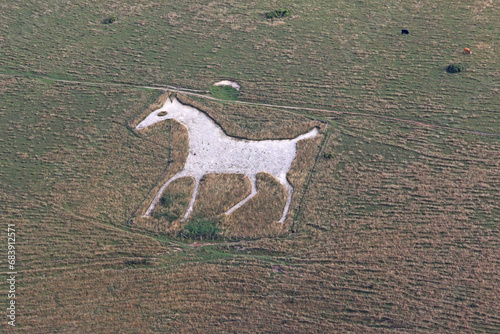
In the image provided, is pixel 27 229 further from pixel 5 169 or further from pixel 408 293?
pixel 408 293

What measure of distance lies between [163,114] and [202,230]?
643 inches

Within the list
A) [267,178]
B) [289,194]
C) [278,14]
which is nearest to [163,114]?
[267,178]

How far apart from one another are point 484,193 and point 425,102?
529 inches

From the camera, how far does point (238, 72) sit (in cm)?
5428

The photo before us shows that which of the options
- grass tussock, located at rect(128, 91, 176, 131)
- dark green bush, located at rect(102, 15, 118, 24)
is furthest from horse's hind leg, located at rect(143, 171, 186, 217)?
dark green bush, located at rect(102, 15, 118, 24)

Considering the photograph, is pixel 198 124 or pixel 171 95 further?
pixel 171 95

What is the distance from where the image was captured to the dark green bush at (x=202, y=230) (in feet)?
127

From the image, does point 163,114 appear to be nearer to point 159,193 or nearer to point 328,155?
point 159,193

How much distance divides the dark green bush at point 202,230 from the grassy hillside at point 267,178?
2.54 feet

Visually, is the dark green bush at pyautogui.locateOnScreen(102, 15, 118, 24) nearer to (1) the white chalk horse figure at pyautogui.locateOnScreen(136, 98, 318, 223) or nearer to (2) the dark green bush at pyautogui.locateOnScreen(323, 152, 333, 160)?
(1) the white chalk horse figure at pyautogui.locateOnScreen(136, 98, 318, 223)

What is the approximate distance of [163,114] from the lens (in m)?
48.4

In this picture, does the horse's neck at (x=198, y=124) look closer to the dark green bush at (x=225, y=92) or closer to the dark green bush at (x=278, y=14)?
the dark green bush at (x=225, y=92)

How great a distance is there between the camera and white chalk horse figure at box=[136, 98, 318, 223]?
42.0m

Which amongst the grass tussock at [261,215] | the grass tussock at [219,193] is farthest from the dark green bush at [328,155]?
the grass tussock at [219,193]
